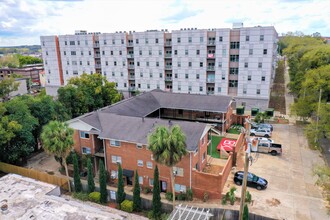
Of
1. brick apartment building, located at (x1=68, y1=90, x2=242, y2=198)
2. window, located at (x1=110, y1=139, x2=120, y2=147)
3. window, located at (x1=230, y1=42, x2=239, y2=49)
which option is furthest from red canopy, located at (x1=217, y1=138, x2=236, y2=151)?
window, located at (x1=230, y1=42, x2=239, y2=49)

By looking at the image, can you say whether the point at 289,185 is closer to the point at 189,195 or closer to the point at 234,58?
the point at 189,195

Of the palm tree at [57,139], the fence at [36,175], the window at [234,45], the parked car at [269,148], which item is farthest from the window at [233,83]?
the fence at [36,175]

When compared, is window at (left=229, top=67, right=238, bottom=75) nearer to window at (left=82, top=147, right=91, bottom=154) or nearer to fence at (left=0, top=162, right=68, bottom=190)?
window at (left=82, top=147, right=91, bottom=154)

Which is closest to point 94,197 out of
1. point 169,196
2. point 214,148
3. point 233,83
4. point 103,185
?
point 103,185

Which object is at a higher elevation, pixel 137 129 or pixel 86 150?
pixel 137 129

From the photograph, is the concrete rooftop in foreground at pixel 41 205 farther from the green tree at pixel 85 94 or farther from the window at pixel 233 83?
the window at pixel 233 83

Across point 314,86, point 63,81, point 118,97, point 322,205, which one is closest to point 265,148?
point 322,205
